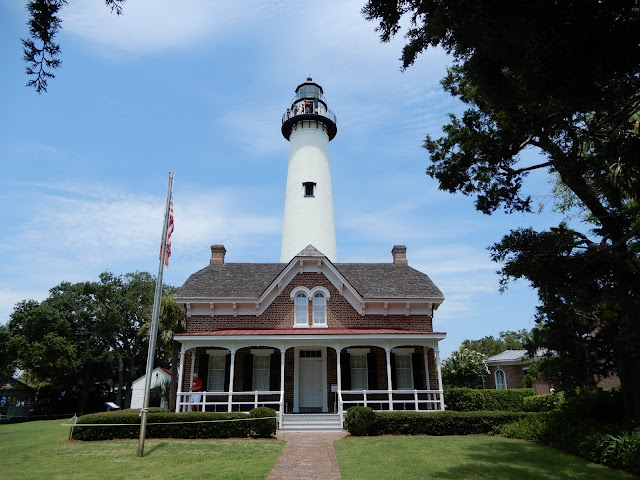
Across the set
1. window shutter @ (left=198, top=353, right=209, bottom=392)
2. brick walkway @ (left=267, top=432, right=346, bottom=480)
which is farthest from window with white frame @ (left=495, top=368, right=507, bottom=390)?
window shutter @ (left=198, top=353, right=209, bottom=392)

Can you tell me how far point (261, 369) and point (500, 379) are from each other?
24685 millimetres

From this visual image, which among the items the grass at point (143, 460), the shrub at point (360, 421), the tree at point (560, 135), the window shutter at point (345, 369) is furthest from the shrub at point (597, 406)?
the grass at point (143, 460)

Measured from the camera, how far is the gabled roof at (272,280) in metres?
20.6

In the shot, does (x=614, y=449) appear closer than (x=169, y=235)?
Yes

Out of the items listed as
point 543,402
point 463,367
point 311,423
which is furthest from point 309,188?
point 543,402

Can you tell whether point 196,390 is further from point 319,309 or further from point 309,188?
point 309,188

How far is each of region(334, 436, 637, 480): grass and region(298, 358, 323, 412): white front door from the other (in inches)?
215

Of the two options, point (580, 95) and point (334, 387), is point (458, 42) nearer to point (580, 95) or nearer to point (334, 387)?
point (580, 95)

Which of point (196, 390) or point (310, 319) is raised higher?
point (310, 319)

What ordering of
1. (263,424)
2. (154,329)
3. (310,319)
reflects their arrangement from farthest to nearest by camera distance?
(310,319) < (263,424) < (154,329)

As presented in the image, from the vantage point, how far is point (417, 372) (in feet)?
63.5

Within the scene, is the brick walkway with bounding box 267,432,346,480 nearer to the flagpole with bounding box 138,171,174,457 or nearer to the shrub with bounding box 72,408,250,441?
the shrub with bounding box 72,408,250,441

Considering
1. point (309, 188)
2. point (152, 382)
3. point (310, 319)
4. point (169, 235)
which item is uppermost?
point (309, 188)

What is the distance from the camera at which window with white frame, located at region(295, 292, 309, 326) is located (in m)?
20.3
